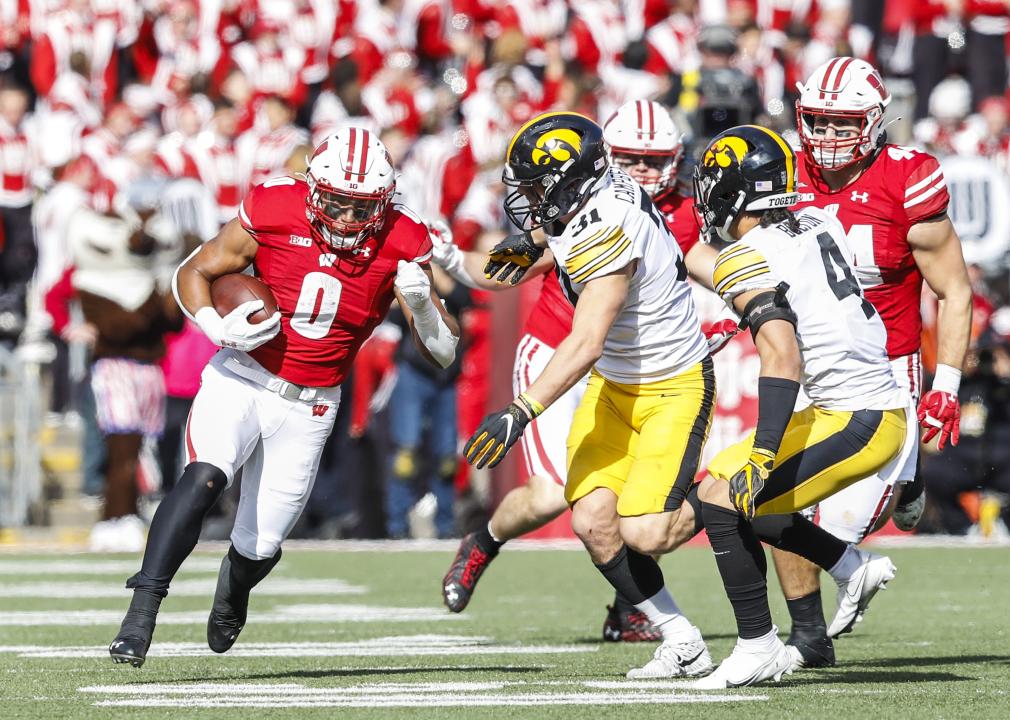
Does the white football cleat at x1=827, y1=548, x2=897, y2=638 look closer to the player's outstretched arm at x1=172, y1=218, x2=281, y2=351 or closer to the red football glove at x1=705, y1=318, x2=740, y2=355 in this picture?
the red football glove at x1=705, y1=318, x2=740, y2=355

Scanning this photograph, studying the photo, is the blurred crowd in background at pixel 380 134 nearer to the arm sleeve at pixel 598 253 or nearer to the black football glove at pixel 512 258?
the black football glove at pixel 512 258

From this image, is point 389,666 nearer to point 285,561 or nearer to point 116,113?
point 285,561

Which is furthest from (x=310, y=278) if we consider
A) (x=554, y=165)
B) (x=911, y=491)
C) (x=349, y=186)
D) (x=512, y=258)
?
(x=911, y=491)

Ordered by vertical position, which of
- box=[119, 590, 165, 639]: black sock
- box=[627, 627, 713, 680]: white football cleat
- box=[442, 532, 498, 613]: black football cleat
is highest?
box=[119, 590, 165, 639]: black sock

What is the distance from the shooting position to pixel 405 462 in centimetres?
1191

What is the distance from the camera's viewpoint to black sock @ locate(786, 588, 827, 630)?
624 cm

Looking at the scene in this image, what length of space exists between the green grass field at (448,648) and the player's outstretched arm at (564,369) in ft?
2.32

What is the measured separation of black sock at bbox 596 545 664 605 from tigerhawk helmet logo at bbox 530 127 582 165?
123 cm

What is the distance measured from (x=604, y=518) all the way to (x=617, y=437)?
30cm

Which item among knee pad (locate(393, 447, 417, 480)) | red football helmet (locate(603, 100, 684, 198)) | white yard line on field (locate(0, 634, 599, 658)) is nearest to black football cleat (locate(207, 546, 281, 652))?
white yard line on field (locate(0, 634, 599, 658))

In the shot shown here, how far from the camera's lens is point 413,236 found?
6.30 metres

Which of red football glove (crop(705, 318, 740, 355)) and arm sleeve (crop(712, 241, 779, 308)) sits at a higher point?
arm sleeve (crop(712, 241, 779, 308))

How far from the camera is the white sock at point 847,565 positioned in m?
6.20

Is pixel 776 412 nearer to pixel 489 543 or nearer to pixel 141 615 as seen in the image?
pixel 141 615
